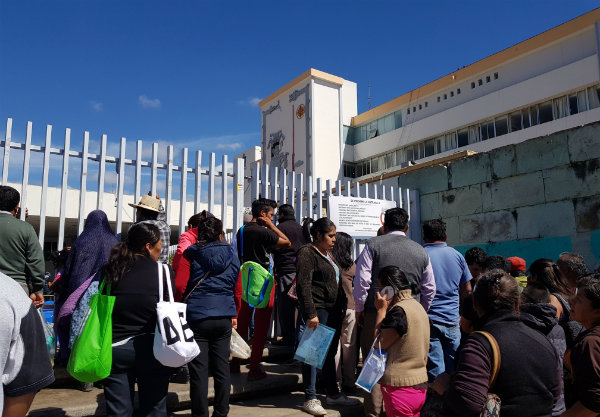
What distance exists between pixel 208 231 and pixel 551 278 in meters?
2.48

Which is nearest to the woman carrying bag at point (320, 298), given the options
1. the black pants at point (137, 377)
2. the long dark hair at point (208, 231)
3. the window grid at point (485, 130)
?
the long dark hair at point (208, 231)

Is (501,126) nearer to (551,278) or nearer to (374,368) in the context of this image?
(551,278)

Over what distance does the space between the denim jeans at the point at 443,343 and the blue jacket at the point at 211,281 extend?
63.9 inches

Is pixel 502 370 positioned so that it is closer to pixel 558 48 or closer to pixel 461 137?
pixel 558 48

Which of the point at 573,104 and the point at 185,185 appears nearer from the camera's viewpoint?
the point at 185,185

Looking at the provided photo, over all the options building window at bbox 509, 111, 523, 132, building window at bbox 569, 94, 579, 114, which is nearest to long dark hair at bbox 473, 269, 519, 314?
building window at bbox 569, 94, 579, 114

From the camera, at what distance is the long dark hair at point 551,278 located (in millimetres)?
3186

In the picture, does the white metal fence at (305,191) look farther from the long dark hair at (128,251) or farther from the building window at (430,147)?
the building window at (430,147)

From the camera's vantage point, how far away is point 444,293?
3926mm

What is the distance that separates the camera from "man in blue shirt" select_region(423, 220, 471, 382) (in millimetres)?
3818

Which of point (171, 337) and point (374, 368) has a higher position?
point (171, 337)

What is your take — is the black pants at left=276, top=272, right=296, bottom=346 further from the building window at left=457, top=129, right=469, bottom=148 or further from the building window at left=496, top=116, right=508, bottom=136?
the building window at left=457, top=129, right=469, bottom=148

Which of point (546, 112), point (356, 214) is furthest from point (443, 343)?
point (546, 112)

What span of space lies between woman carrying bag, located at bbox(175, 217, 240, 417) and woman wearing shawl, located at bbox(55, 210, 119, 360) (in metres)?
0.79
